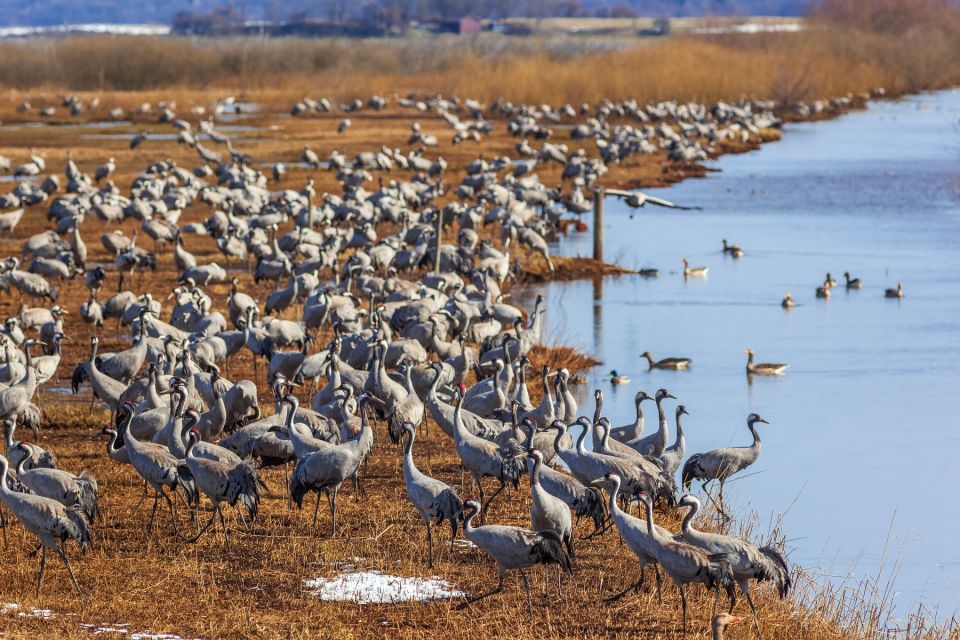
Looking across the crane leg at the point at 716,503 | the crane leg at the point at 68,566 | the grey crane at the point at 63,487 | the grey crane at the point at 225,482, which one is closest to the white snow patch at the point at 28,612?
the crane leg at the point at 68,566

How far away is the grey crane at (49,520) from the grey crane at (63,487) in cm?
53

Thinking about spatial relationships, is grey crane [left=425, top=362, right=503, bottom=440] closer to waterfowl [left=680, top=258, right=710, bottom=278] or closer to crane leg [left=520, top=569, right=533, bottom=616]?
crane leg [left=520, top=569, right=533, bottom=616]

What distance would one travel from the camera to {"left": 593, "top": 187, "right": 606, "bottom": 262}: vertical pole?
25078mm

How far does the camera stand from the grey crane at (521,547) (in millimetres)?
9039

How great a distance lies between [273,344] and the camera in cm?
1598

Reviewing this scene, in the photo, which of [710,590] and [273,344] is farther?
[273,344]

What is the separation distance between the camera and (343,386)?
12.9 meters

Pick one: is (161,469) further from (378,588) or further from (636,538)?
(636,538)

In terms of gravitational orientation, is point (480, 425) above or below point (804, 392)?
above

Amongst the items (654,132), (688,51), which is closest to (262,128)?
(654,132)

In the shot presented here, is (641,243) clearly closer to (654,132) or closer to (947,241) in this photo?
(947,241)

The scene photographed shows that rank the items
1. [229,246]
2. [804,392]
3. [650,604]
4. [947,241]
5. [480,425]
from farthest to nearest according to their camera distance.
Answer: [947,241] → [229,246] → [804,392] → [480,425] → [650,604]

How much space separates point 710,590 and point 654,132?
1674 inches

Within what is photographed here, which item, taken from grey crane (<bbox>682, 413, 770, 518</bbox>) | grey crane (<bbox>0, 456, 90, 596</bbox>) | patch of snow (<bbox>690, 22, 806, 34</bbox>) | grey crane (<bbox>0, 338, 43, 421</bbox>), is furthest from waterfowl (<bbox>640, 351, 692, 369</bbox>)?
patch of snow (<bbox>690, 22, 806, 34</bbox>)
